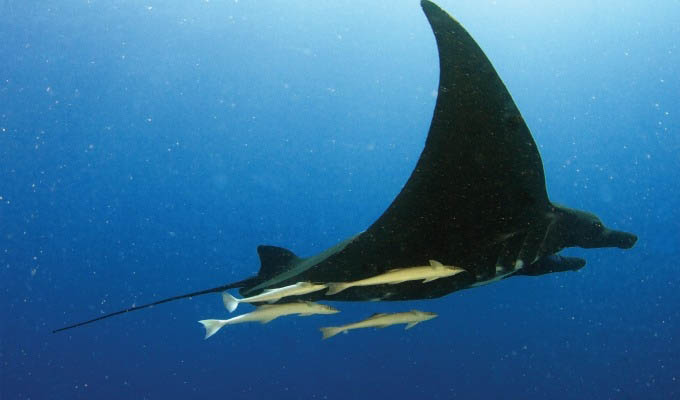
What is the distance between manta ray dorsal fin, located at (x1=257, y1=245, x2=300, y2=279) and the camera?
310 centimetres

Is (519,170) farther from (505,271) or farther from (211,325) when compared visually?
(211,325)

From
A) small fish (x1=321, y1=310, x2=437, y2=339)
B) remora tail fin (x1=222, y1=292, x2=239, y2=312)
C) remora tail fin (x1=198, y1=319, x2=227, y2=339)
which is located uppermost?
remora tail fin (x1=222, y1=292, x2=239, y2=312)

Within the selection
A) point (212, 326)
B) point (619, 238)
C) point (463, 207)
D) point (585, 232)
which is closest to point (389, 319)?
point (463, 207)

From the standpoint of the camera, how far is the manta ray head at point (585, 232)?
8.63ft

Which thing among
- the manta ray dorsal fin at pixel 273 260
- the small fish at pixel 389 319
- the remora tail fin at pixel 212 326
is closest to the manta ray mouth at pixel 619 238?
the small fish at pixel 389 319

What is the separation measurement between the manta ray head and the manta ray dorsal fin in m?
1.86

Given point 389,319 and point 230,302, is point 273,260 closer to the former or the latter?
point 230,302

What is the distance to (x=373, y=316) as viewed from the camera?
240cm

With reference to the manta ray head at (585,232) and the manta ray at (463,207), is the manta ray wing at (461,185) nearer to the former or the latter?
the manta ray at (463,207)

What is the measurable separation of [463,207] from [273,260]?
4.83 ft

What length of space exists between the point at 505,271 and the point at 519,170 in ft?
2.65

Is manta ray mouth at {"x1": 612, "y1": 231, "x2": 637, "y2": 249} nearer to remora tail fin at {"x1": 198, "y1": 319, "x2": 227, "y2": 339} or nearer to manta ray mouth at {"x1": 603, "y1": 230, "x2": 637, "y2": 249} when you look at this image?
manta ray mouth at {"x1": 603, "y1": 230, "x2": 637, "y2": 249}

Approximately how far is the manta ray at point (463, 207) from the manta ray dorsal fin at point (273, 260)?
29cm

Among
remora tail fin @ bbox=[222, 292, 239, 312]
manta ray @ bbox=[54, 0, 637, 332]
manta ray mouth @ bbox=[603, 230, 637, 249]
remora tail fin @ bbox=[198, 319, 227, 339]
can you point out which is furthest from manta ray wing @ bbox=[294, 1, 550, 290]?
manta ray mouth @ bbox=[603, 230, 637, 249]
